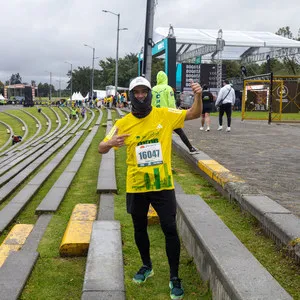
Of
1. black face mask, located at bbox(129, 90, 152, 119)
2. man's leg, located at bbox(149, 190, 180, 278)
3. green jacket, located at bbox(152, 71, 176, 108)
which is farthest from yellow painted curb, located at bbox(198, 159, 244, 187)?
black face mask, located at bbox(129, 90, 152, 119)

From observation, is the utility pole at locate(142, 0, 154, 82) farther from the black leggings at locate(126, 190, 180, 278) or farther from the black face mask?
the black leggings at locate(126, 190, 180, 278)

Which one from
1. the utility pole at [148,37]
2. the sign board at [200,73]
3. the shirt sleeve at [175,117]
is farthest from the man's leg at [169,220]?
the sign board at [200,73]

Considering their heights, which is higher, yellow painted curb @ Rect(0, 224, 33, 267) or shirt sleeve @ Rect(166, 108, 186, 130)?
shirt sleeve @ Rect(166, 108, 186, 130)

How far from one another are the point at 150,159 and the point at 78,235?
158 centimetres

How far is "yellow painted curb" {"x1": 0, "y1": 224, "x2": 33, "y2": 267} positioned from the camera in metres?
4.44

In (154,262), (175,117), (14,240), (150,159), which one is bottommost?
(14,240)

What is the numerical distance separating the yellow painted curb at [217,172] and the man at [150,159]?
2.11m

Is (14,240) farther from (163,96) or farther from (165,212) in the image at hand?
(163,96)

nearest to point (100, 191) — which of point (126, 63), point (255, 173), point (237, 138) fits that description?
point (255, 173)

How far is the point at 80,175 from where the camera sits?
8594 millimetres

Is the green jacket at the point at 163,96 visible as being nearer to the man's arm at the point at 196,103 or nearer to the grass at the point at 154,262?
the grass at the point at 154,262

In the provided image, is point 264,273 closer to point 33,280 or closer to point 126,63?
point 33,280

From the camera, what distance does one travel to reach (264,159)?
7.80 metres

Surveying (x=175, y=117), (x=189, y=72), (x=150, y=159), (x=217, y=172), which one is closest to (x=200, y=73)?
(x=189, y=72)
